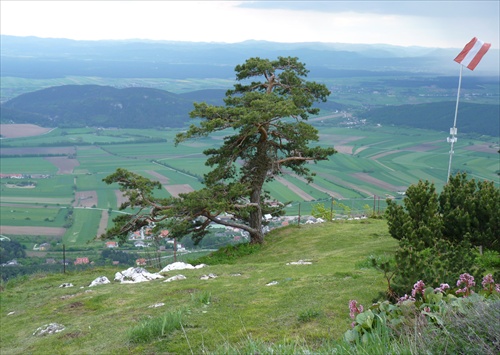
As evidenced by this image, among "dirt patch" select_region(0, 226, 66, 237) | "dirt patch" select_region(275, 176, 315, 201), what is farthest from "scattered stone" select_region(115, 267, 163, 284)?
"dirt patch" select_region(275, 176, 315, 201)

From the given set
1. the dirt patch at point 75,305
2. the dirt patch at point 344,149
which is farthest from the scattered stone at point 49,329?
the dirt patch at point 344,149

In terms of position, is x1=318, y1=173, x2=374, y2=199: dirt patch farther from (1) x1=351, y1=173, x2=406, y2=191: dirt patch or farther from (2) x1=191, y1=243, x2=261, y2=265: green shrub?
(2) x1=191, y1=243, x2=261, y2=265: green shrub

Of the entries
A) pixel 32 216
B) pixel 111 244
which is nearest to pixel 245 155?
pixel 111 244

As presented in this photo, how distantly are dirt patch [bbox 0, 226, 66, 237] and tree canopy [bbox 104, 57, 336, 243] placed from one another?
3370 cm

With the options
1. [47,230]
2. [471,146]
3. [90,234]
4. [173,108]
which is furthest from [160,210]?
[173,108]

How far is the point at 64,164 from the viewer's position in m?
86.8

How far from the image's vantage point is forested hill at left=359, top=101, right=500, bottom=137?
112938 mm

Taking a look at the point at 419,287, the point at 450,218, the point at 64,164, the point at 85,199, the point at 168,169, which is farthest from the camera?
the point at 64,164

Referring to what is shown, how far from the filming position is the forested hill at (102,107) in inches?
5305

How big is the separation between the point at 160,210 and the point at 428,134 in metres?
102

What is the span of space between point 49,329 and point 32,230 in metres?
46.1

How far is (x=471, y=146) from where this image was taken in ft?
306

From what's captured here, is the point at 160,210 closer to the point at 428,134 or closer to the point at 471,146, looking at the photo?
the point at 471,146

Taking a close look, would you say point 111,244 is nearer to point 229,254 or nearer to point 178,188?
point 178,188
